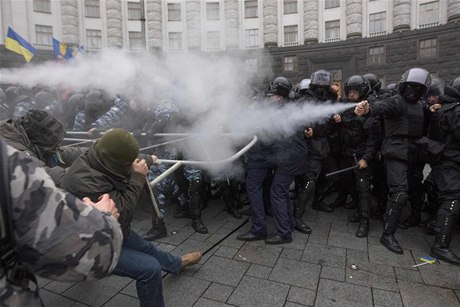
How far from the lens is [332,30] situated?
26.2 metres

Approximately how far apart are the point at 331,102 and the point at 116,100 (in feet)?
12.1

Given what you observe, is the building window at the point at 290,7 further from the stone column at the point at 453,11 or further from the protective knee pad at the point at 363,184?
the protective knee pad at the point at 363,184

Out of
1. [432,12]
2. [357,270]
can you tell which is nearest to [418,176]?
[357,270]

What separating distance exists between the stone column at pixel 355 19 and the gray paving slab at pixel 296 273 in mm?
25296

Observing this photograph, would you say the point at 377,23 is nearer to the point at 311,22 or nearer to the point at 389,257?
the point at 311,22

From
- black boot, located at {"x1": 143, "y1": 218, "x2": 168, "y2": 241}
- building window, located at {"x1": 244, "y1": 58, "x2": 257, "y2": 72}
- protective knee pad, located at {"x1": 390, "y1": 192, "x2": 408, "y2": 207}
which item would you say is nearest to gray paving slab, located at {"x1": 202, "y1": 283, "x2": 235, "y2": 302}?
black boot, located at {"x1": 143, "y1": 218, "x2": 168, "y2": 241}

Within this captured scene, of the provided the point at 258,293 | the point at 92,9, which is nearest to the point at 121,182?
the point at 258,293

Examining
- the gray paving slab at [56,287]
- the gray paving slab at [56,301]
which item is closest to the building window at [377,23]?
the gray paving slab at [56,287]

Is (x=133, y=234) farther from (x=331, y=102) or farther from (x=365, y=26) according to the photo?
(x=365, y=26)

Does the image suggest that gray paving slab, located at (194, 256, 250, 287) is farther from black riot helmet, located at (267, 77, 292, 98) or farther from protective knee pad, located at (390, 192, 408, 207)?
black riot helmet, located at (267, 77, 292, 98)

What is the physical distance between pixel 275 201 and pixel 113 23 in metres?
29.3

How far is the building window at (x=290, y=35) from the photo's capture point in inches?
1070

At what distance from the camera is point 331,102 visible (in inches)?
188

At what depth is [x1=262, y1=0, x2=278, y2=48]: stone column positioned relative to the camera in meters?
27.1
